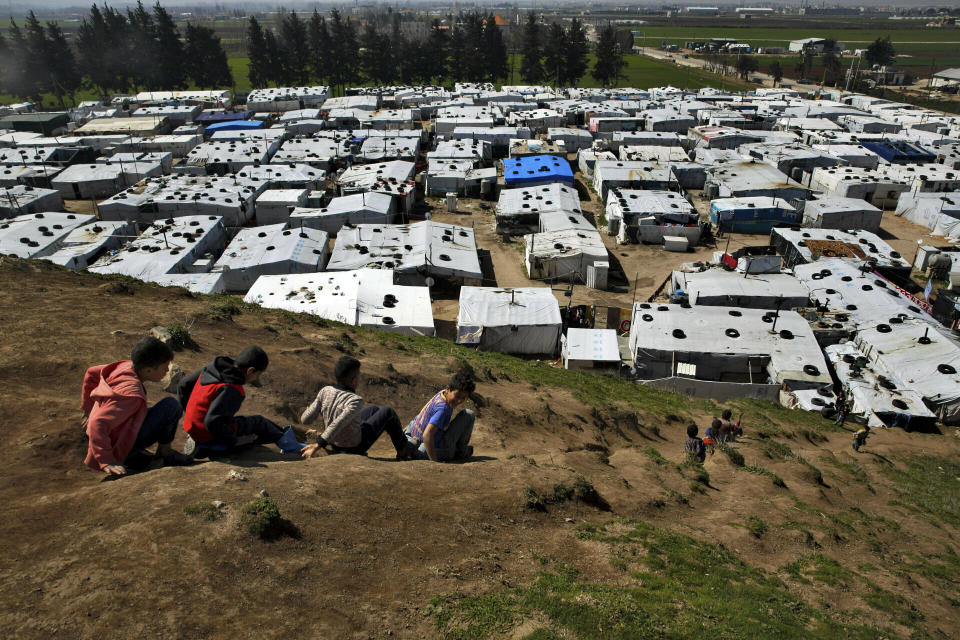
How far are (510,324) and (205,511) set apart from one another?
19590 millimetres

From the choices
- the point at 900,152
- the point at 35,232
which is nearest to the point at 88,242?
the point at 35,232

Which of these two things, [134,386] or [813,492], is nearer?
[134,386]

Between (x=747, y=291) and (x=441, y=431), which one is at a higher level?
(x=441, y=431)

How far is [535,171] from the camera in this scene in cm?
4941

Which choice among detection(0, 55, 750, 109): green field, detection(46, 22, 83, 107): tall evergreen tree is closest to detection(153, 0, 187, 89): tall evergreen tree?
detection(0, 55, 750, 109): green field

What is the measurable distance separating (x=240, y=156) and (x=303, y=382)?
48.0 meters

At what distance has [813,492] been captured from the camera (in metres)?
14.0

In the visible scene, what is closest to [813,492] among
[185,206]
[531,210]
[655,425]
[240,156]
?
[655,425]

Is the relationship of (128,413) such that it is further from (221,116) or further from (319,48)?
(319,48)

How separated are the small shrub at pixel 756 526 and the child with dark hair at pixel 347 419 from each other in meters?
7.28

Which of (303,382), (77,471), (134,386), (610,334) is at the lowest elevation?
(610,334)

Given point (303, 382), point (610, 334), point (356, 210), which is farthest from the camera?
point (356, 210)

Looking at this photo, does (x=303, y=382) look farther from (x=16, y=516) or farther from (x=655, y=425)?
(x=655, y=425)

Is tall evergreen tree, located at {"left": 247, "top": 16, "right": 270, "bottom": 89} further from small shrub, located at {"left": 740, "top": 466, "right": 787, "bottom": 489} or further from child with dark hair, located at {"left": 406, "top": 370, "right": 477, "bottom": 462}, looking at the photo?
small shrub, located at {"left": 740, "top": 466, "right": 787, "bottom": 489}
